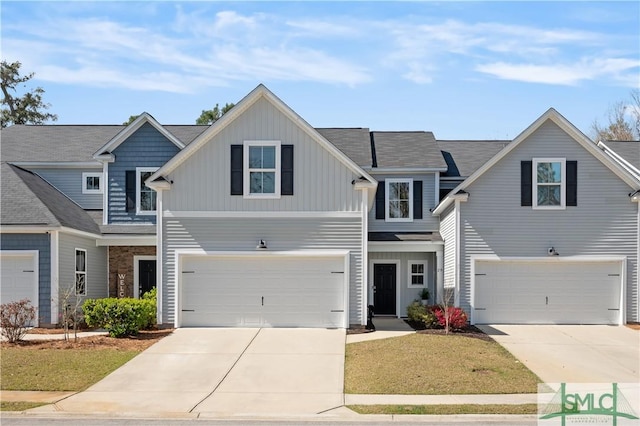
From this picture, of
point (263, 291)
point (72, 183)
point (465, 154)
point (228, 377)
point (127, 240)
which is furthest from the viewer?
point (465, 154)

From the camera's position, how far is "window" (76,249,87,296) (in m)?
22.7

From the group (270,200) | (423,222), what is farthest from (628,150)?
(270,200)

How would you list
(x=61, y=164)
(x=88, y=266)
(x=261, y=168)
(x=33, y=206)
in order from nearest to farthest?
(x=261, y=168) → (x=33, y=206) → (x=88, y=266) → (x=61, y=164)

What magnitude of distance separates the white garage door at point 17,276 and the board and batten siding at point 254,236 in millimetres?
4037

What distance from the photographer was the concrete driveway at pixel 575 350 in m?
15.4

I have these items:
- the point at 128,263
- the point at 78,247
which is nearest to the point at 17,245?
the point at 78,247

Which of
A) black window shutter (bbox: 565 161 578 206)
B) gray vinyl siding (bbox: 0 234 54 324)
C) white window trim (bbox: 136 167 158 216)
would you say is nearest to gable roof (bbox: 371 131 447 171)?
black window shutter (bbox: 565 161 578 206)

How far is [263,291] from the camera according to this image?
20.8m

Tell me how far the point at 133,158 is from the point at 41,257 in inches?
227

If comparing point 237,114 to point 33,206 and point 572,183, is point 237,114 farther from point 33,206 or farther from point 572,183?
point 572,183

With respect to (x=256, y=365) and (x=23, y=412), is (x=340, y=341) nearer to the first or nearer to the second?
(x=256, y=365)

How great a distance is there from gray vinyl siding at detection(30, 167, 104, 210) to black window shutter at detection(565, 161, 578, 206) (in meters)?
16.7

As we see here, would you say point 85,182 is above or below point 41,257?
above

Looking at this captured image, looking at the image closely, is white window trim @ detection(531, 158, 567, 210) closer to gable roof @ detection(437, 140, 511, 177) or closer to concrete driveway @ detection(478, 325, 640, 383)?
concrete driveway @ detection(478, 325, 640, 383)
